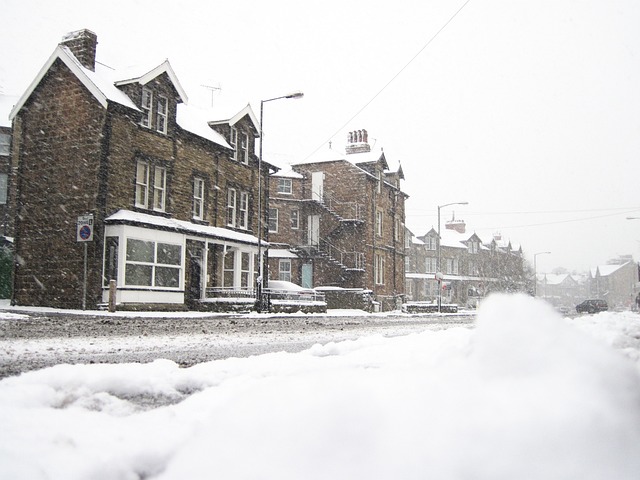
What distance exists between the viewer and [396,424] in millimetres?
1847

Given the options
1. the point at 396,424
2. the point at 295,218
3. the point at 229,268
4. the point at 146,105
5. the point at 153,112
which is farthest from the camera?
the point at 295,218

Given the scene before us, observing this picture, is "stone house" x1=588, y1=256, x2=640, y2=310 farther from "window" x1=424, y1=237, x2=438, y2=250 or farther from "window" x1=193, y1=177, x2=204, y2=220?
"window" x1=193, y1=177, x2=204, y2=220

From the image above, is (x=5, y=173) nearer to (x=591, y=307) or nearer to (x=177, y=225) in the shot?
(x=177, y=225)

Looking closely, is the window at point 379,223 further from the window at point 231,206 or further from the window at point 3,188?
the window at point 3,188

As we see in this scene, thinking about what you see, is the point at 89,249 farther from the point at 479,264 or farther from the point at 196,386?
the point at 479,264

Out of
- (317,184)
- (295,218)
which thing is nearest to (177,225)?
(295,218)

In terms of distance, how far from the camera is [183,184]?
24125mm

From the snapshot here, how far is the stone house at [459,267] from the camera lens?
64.3 m

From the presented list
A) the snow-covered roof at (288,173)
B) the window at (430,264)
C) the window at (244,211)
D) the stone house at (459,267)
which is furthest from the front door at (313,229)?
the window at (430,264)

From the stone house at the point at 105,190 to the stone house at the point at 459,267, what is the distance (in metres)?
41.5

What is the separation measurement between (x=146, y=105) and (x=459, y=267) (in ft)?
182

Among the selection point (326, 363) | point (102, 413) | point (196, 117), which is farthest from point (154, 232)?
point (102, 413)

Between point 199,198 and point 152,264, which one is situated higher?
point 199,198

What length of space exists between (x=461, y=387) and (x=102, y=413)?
1559 millimetres
